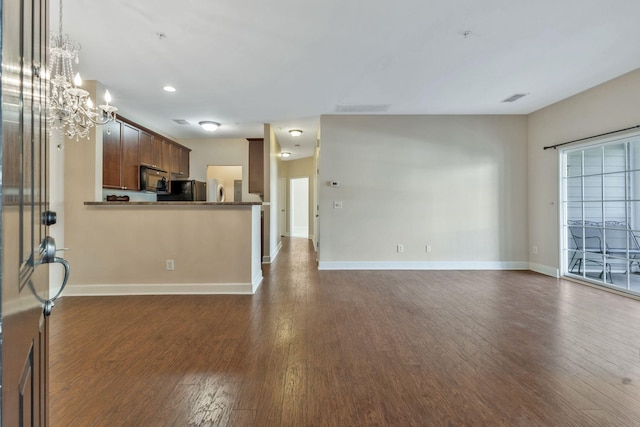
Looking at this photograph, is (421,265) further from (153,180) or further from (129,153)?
(129,153)

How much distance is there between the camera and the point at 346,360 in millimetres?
2111

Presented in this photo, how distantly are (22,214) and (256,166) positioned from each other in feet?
20.5

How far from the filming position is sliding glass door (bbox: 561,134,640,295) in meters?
3.75

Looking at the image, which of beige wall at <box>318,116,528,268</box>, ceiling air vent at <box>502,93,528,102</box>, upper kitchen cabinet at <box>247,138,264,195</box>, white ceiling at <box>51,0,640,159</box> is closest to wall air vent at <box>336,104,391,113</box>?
white ceiling at <box>51,0,640,159</box>

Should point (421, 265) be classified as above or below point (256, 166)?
below

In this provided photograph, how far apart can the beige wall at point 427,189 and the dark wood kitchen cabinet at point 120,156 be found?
300 centimetres

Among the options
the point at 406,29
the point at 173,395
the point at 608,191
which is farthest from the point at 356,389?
the point at 608,191

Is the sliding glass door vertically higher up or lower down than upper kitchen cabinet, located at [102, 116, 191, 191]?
lower down

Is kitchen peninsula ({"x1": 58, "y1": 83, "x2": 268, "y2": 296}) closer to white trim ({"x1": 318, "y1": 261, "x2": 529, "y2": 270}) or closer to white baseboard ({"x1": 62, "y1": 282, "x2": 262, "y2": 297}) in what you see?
white baseboard ({"x1": 62, "y1": 282, "x2": 262, "y2": 297})

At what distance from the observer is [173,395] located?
5.67ft

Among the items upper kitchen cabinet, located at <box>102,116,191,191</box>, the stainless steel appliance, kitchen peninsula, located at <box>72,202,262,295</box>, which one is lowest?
kitchen peninsula, located at <box>72,202,262,295</box>

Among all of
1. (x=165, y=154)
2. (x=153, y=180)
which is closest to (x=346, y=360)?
(x=153, y=180)

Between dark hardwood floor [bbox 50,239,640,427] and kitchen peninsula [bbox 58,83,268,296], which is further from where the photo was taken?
kitchen peninsula [bbox 58,83,268,296]

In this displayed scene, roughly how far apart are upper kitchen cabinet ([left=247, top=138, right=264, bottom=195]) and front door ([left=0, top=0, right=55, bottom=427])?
587cm
